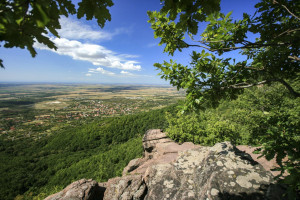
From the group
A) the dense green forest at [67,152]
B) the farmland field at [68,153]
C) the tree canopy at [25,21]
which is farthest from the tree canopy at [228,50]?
the dense green forest at [67,152]

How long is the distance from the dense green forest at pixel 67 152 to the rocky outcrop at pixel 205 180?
2387 cm

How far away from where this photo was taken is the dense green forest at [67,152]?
32531 mm

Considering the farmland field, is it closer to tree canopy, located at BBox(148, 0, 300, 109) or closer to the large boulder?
the large boulder

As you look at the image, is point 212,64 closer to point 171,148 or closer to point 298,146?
point 298,146

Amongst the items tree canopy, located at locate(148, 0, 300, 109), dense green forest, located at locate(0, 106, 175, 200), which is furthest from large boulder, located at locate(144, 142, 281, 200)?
dense green forest, located at locate(0, 106, 175, 200)

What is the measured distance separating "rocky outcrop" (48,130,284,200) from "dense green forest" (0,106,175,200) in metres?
23.9

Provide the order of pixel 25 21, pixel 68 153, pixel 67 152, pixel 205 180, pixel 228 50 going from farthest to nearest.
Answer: pixel 67 152 → pixel 68 153 → pixel 205 180 → pixel 228 50 → pixel 25 21

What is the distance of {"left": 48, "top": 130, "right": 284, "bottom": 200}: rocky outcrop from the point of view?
451cm

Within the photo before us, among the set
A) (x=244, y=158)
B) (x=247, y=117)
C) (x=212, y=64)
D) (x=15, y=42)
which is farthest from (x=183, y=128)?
(x=15, y=42)

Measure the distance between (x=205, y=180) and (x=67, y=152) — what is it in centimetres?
5844

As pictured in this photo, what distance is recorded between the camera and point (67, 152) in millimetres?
49219

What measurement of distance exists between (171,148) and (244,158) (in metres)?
8.20

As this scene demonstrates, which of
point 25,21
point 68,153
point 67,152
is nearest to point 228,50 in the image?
point 25,21

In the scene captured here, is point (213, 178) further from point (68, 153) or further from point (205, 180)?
point (68, 153)
